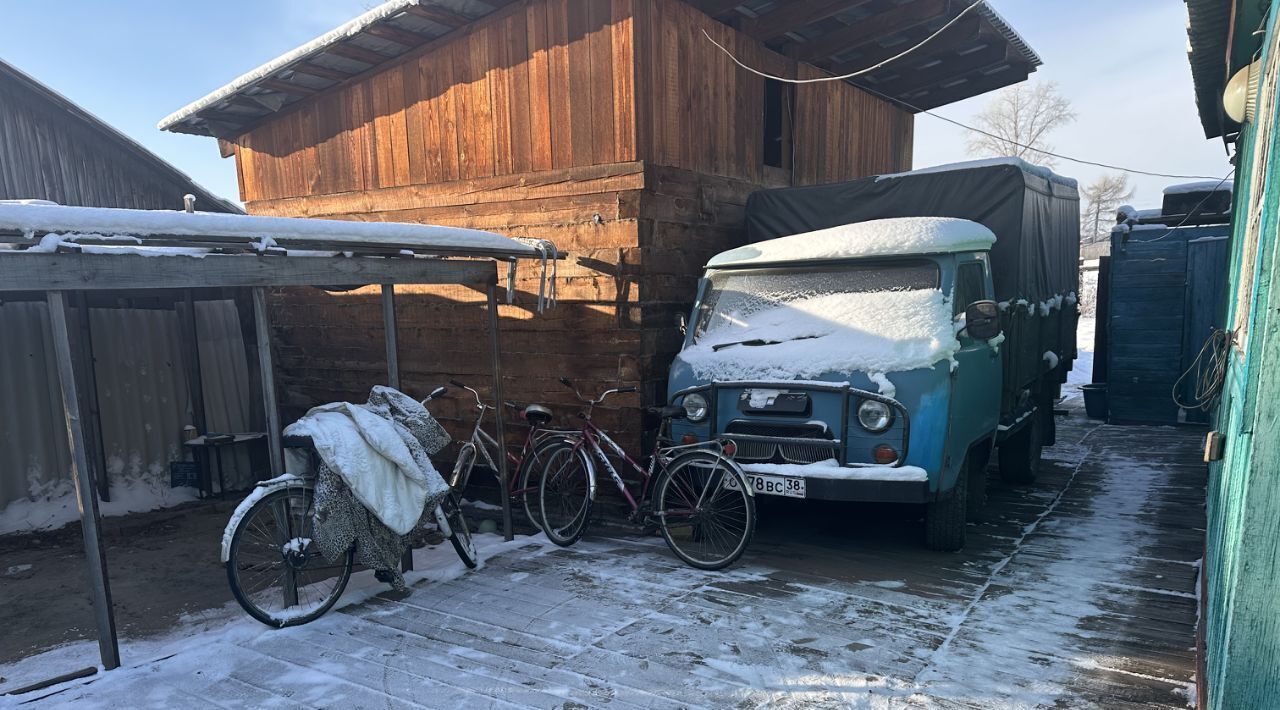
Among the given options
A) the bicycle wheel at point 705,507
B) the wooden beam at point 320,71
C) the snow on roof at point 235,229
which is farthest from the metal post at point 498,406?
the wooden beam at point 320,71

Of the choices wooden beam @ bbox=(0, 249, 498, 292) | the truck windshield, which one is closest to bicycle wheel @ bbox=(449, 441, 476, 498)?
wooden beam @ bbox=(0, 249, 498, 292)

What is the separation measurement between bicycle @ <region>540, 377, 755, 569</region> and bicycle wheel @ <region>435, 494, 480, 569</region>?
768 millimetres

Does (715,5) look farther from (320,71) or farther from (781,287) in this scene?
(320,71)

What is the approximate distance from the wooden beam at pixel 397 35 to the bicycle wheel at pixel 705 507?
5416 millimetres

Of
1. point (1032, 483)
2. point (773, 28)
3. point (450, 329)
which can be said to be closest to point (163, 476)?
point (450, 329)

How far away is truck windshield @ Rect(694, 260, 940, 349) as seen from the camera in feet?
17.7

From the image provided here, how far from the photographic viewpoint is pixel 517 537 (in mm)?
6082

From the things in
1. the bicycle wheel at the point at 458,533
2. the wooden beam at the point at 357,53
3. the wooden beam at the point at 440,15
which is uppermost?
the wooden beam at the point at 440,15

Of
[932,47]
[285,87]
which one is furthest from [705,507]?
[932,47]

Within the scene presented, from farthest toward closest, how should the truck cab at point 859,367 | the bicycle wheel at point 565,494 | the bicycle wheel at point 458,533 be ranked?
the bicycle wheel at point 565,494, the bicycle wheel at point 458,533, the truck cab at point 859,367

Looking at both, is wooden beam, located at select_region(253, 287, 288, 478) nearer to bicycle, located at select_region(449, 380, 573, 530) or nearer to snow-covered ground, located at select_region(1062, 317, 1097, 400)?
bicycle, located at select_region(449, 380, 573, 530)

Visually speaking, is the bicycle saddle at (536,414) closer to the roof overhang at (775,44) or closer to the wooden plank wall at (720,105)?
the wooden plank wall at (720,105)

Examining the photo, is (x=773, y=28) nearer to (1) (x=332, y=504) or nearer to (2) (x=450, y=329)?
(2) (x=450, y=329)

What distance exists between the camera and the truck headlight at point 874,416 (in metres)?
4.74
